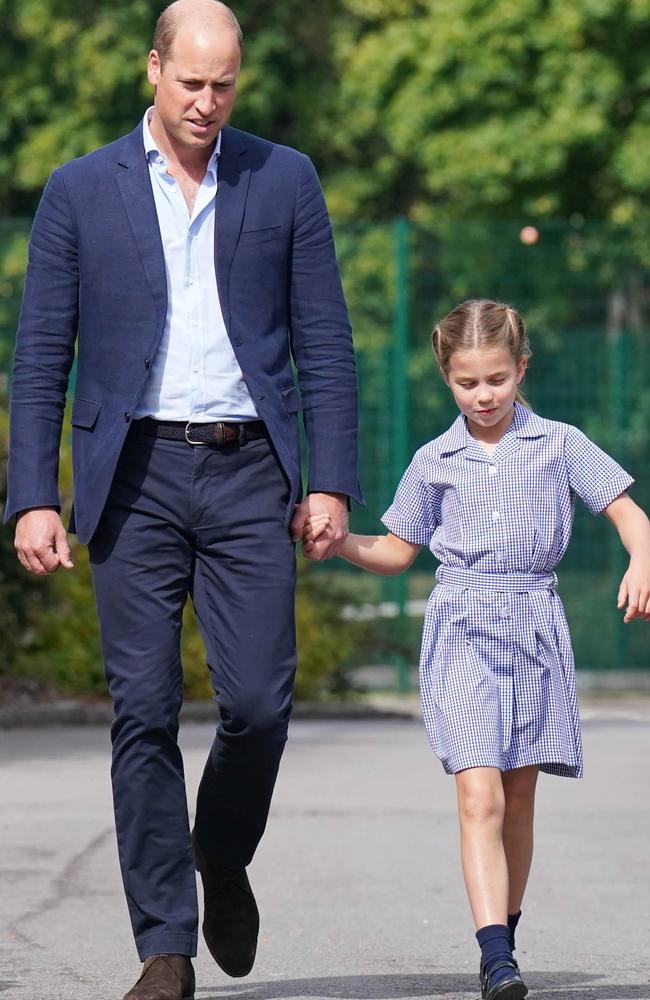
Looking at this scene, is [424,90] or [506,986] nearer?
[506,986]

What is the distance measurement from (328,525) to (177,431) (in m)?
0.40

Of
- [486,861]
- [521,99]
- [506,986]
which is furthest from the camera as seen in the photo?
[521,99]

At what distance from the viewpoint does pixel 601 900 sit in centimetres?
608

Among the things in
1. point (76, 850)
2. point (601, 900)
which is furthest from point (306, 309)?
point (76, 850)

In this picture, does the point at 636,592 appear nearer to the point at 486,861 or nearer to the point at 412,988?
the point at 486,861

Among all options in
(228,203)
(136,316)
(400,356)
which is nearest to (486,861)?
(136,316)

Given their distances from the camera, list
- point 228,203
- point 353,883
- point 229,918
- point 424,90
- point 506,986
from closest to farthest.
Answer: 1. point 506,986
2. point 228,203
3. point 229,918
4. point 353,883
5. point 424,90

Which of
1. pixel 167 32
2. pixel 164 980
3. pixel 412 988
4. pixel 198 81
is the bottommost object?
pixel 412 988

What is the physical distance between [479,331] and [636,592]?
69 cm

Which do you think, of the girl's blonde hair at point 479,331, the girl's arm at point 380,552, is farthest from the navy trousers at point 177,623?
the girl's blonde hair at point 479,331

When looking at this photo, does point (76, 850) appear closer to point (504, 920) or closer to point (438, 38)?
point (504, 920)

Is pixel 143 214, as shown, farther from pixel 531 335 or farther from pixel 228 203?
pixel 531 335

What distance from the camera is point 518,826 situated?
473 cm

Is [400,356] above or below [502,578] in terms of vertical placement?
above
